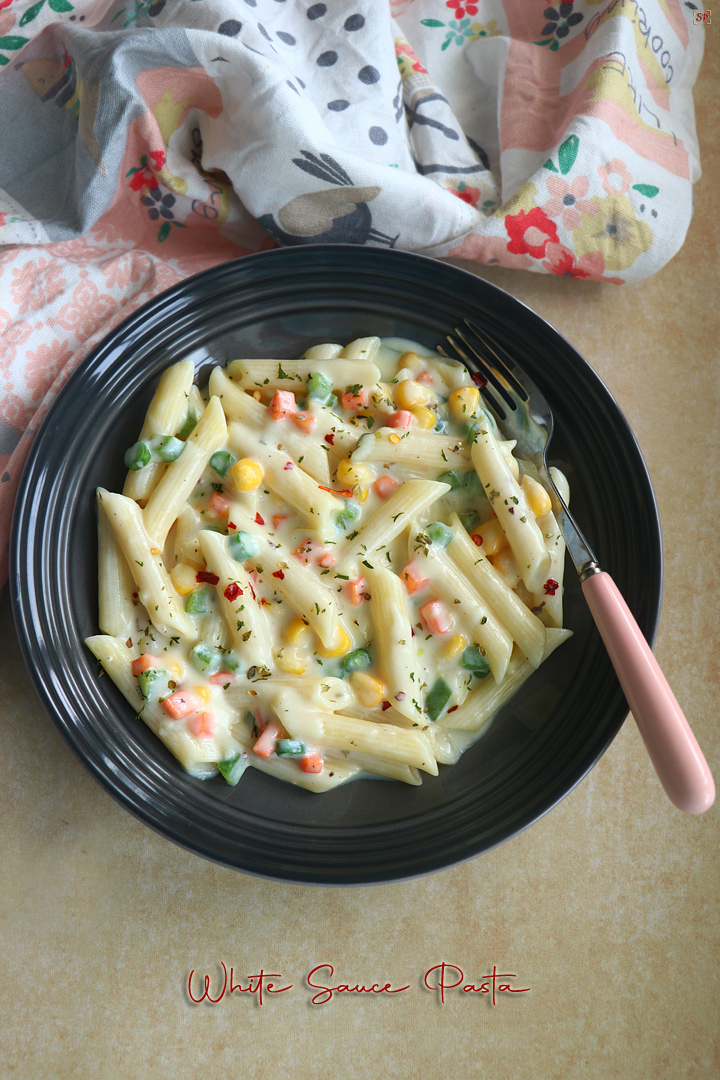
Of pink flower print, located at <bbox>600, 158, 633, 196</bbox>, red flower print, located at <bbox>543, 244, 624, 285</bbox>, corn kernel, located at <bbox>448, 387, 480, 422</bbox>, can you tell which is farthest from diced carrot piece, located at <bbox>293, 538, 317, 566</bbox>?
pink flower print, located at <bbox>600, 158, 633, 196</bbox>

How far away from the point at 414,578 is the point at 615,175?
1511 mm

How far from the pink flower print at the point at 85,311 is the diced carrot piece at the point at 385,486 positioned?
3.45 ft

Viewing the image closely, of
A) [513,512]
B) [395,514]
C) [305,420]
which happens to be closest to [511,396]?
[513,512]

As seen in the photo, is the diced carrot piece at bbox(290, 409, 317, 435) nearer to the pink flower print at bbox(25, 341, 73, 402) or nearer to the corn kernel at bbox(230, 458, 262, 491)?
the corn kernel at bbox(230, 458, 262, 491)

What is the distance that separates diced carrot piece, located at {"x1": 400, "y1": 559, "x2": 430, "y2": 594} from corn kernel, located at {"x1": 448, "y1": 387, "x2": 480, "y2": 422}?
0.50m

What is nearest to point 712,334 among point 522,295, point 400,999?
point 522,295

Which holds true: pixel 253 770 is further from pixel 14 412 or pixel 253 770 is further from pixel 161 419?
pixel 14 412

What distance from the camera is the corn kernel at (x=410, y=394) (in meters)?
2.42

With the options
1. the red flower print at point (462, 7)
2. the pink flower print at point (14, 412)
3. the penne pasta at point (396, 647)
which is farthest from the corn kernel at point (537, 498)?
the red flower print at point (462, 7)

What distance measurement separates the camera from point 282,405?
2.41 metres

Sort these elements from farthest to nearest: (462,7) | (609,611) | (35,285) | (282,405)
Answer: (462,7) → (35,285) → (282,405) → (609,611)

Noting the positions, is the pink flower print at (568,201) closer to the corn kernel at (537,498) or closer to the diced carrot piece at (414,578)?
the corn kernel at (537,498)

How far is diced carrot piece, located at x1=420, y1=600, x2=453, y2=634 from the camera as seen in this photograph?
228 centimetres

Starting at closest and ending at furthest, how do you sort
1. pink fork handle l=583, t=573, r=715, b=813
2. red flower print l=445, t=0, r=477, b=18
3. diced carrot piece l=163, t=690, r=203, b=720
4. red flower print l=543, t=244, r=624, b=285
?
pink fork handle l=583, t=573, r=715, b=813
diced carrot piece l=163, t=690, r=203, b=720
red flower print l=543, t=244, r=624, b=285
red flower print l=445, t=0, r=477, b=18
